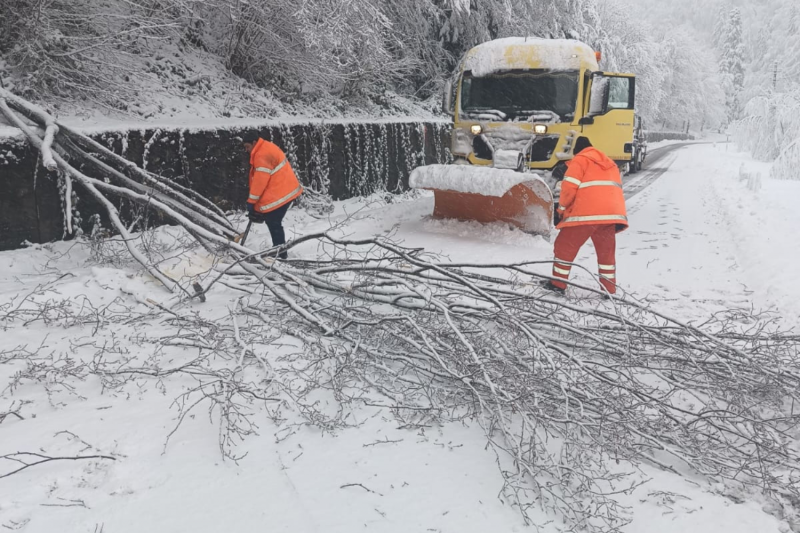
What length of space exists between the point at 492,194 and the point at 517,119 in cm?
207

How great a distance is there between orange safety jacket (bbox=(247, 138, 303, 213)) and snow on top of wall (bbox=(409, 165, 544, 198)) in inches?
74.1

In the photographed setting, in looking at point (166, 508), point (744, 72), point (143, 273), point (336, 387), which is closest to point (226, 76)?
point (143, 273)

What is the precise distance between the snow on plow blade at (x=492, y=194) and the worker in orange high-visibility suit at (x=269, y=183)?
1891 mm

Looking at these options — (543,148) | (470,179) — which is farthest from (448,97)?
(470,179)

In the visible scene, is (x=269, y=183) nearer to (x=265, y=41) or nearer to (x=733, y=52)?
A: (x=265, y=41)

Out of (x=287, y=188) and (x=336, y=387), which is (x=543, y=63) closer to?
(x=287, y=188)

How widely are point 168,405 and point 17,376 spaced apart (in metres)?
0.86

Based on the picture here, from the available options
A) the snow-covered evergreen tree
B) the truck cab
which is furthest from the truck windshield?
the snow-covered evergreen tree

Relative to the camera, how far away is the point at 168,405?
2932mm

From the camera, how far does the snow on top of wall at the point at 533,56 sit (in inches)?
320

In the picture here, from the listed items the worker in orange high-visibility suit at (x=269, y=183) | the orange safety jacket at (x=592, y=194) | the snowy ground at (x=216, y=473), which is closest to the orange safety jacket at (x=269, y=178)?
the worker in orange high-visibility suit at (x=269, y=183)

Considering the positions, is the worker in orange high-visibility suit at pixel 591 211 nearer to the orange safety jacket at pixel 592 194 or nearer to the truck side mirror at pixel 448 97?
the orange safety jacket at pixel 592 194

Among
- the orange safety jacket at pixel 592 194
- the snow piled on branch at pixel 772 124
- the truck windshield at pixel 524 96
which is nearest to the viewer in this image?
the orange safety jacket at pixel 592 194

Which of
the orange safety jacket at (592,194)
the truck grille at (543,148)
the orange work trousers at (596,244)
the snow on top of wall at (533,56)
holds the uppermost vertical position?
the snow on top of wall at (533,56)
